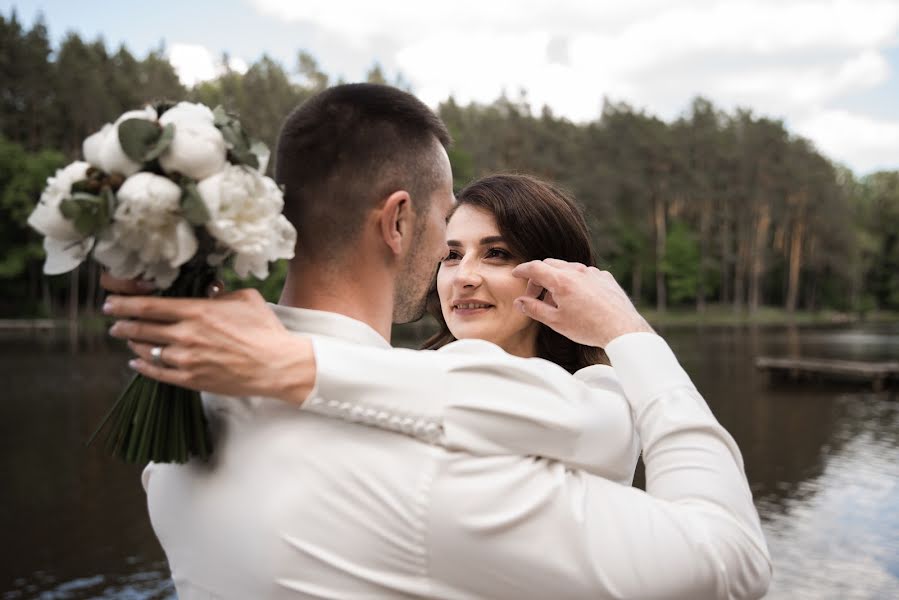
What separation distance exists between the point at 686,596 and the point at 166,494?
955mm

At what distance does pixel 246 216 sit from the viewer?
1.37 metres

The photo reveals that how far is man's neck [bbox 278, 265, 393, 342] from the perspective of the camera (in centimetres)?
160

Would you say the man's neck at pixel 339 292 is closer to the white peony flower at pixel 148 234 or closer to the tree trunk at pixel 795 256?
the white peony flower at pixel 148 234

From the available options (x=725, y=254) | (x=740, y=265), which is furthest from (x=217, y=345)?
(x=740, y=265)

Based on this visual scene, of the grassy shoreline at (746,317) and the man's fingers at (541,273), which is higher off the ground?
the man's fingers at (541,273)

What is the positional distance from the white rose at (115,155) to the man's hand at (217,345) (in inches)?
7.9

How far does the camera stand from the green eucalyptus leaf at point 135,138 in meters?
1.32

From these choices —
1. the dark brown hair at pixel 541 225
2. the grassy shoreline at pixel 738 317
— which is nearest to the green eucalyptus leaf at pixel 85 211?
the dark brown hair at pixel 541 225

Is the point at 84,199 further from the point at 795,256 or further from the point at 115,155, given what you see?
the point at 795,256

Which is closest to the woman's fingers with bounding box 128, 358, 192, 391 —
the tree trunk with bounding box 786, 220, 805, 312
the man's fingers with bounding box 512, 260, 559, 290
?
the man's fingers with bounding box 512, 260, 559, 290

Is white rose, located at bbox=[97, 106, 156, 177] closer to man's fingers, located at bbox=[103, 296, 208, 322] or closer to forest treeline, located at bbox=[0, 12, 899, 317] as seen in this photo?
man's fingers, located at bbox=[103, 296, 208, 322]

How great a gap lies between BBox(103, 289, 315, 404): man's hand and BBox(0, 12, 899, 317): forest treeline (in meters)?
48.2

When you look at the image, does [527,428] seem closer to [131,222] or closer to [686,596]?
[686,596]

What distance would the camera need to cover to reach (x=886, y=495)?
1479cm
